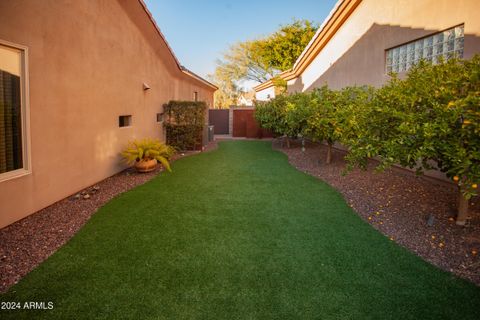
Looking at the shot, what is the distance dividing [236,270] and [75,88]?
4.86 metres

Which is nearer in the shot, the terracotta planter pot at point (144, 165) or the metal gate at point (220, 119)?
the terracotta planter pot at point (144, 165)

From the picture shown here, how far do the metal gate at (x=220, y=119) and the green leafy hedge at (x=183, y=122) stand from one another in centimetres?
1047

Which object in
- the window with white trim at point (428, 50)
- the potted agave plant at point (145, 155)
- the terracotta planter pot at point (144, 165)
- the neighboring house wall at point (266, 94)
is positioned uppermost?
the neighboring house wall at point (266, 94)

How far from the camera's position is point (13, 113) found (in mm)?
4523

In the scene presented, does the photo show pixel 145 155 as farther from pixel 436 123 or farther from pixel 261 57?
pixel 261 57

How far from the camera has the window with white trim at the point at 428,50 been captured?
19.6ft

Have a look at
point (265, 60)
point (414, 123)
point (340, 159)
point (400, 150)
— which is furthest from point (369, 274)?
point (265, 60)

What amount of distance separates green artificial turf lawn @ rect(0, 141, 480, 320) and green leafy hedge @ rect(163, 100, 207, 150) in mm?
7003

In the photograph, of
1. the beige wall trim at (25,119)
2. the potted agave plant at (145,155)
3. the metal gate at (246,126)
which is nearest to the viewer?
the beige wall trim at (25,119)

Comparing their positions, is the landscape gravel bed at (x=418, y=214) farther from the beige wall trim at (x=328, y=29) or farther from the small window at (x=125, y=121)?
the beige wall trim at (x=328, y=29)

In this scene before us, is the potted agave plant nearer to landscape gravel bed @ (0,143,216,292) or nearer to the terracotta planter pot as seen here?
the terracotta planter pot

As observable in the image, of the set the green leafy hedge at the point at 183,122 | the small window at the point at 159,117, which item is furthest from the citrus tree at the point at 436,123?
the small window at the point at 159,117

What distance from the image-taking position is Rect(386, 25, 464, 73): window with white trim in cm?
596

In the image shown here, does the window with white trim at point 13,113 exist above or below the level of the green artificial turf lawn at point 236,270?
above
